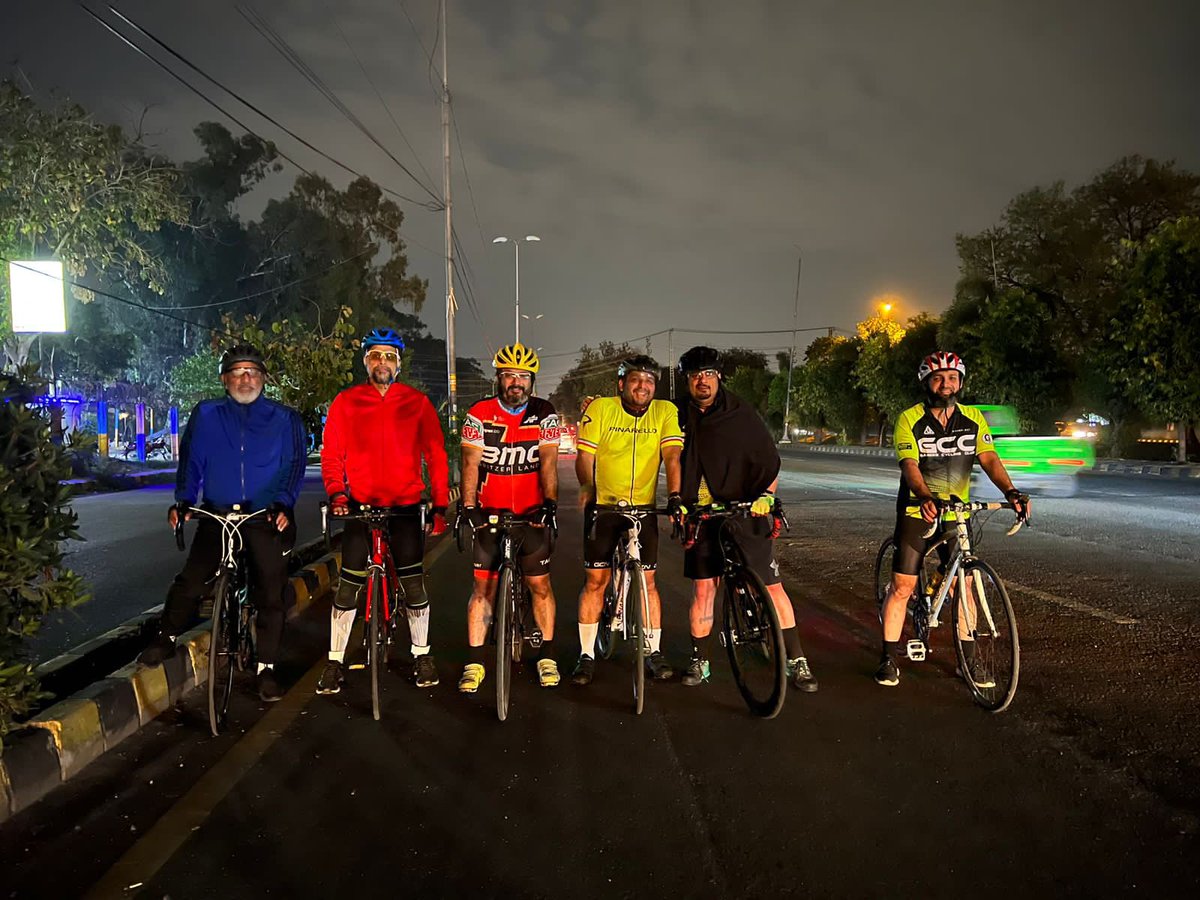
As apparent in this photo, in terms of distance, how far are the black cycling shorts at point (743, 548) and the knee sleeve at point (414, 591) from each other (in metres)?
1.62

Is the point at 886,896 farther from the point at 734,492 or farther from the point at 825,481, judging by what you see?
the point at 825,481

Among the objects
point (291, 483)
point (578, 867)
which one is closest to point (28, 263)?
point (291, 483)

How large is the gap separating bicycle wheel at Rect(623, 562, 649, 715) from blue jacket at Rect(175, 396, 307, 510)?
2.03 meters

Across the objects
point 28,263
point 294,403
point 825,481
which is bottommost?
point 825,481

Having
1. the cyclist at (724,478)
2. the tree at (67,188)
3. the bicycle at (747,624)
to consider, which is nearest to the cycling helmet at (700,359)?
the cyclist at (724,478)

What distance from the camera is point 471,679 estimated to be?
5.32 meters

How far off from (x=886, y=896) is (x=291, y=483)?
3806mm

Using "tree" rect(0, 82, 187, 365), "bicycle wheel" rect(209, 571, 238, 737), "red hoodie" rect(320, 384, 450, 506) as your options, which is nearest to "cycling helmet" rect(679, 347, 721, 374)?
"red hoodie" rect(320, 384, 450, 506)

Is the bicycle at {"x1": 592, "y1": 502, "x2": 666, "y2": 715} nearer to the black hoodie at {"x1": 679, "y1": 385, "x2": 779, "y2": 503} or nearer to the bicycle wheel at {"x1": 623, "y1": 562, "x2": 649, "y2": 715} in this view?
the bicycle wheel at {"x1": 623, "y1": 562, "x2": 649, "y2": 715}

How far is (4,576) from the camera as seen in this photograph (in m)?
3.69

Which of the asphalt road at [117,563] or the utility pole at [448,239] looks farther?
the utility pole at [448,239]

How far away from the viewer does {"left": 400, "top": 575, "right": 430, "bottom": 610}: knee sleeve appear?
535 centimetres

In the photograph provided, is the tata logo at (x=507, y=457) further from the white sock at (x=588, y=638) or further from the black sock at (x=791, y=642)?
the black sock at (x=791, y=642)

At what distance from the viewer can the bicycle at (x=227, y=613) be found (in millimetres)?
4688
